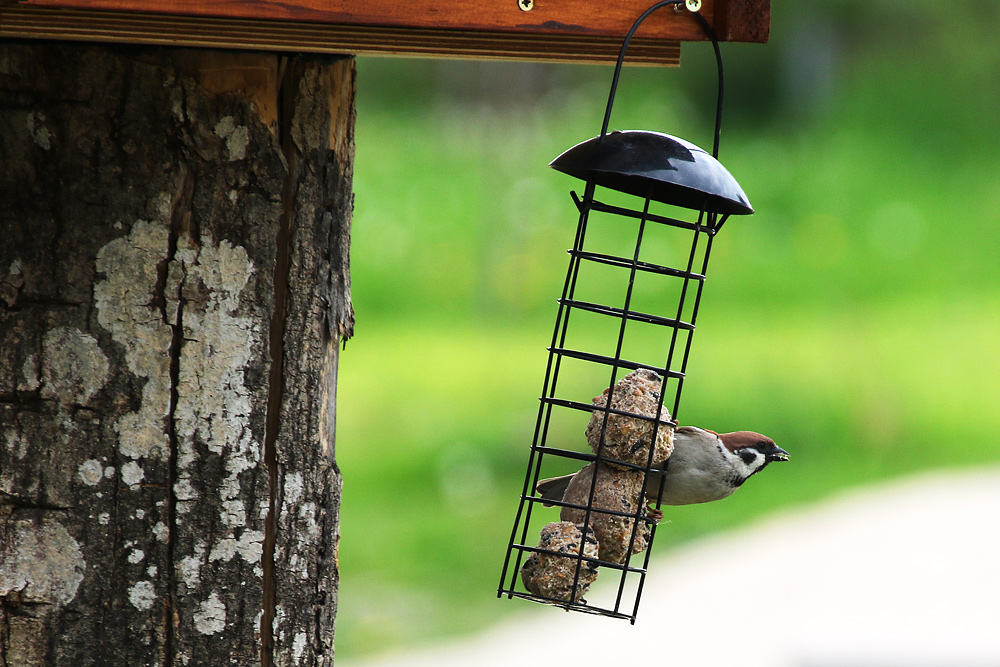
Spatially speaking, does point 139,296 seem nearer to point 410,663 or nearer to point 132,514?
point 132,514

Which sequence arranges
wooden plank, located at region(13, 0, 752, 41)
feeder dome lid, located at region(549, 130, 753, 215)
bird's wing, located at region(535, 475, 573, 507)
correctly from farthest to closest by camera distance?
1. bird's wing, located at region(535, 475, 573, 507)
2. feeder dome lid, located at region(549, 130, 753, 215)
3. wooden plank, located at region(13, 0, 752, 41)

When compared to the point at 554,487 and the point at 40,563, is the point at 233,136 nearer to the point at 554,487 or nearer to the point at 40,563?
the point at 40,563

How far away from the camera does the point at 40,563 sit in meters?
2.10

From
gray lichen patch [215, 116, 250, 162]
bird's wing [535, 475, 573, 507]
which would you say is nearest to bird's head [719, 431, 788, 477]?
bird's wing [535, 475, 573, 507]

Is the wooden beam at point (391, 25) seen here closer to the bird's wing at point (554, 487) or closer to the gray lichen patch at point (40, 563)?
the gray lichen patch at point (40, 563)

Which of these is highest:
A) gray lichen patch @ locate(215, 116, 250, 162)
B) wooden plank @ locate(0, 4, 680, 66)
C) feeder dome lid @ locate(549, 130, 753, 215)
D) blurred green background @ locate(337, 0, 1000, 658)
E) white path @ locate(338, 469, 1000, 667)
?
wooden plank @ locate(0, 4, 680, 66)

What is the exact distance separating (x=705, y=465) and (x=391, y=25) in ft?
5.94

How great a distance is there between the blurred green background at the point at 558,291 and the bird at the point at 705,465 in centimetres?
314

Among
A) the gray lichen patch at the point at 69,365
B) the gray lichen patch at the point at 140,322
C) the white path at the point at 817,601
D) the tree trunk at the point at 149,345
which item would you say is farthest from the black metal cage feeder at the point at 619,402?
the white path at the point at 817,601

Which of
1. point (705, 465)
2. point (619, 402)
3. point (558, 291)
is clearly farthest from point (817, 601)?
point (619, 402)

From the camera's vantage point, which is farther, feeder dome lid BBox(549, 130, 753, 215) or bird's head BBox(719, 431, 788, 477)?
bird's head BBox(719, 431, 788, 477)

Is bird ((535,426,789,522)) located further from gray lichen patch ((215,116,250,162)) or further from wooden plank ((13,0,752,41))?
wooden plank ((13,0,752,41))

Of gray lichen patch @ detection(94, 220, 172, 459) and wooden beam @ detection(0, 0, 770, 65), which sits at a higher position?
wooden beam @ detection(0, 0, 770, 65)

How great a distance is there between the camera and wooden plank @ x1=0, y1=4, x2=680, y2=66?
179 centimetres
